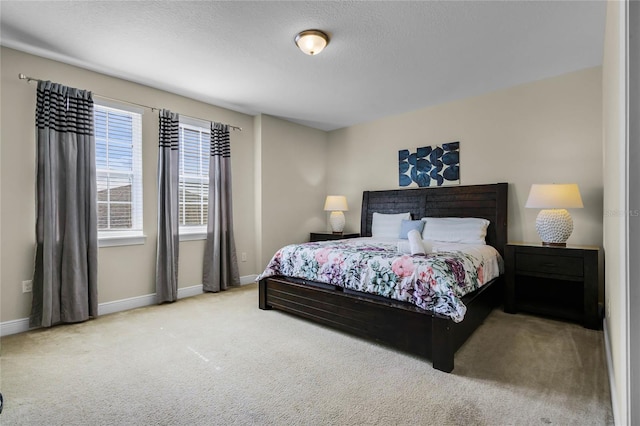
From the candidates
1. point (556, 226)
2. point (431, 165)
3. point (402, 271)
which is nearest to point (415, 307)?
point (402, 271)

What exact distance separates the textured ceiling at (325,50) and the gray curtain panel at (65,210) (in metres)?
0.53

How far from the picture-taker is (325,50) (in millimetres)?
2887

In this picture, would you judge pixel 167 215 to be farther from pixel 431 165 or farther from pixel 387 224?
pixel 431 165

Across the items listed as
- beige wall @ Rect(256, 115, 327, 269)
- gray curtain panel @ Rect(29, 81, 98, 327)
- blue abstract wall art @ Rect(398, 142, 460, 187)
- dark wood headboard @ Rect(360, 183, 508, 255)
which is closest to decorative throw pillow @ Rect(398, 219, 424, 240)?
dark wood headboard @ Rect(360, 183, 508, 255)

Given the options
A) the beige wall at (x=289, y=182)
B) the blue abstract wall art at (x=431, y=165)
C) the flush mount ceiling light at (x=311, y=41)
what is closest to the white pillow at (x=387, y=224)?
the blue abstract wall art at (x=431, y=165)

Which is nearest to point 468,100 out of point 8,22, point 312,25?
point 312,25

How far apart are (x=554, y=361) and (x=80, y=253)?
3996 mm

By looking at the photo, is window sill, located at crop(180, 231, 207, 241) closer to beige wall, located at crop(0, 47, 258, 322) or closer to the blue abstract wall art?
beige wall, located at crop(0, 47, 258, 322)

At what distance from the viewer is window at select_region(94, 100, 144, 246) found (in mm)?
3361

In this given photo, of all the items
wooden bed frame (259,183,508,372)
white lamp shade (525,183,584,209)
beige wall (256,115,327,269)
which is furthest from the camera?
beige wall (256,115,327,269)

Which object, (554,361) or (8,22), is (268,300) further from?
(8,22)

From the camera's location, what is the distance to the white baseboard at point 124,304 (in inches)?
109

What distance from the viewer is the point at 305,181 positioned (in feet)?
17.5

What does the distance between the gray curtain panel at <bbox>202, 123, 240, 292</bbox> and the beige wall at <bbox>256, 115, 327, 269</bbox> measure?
1.65 feet
